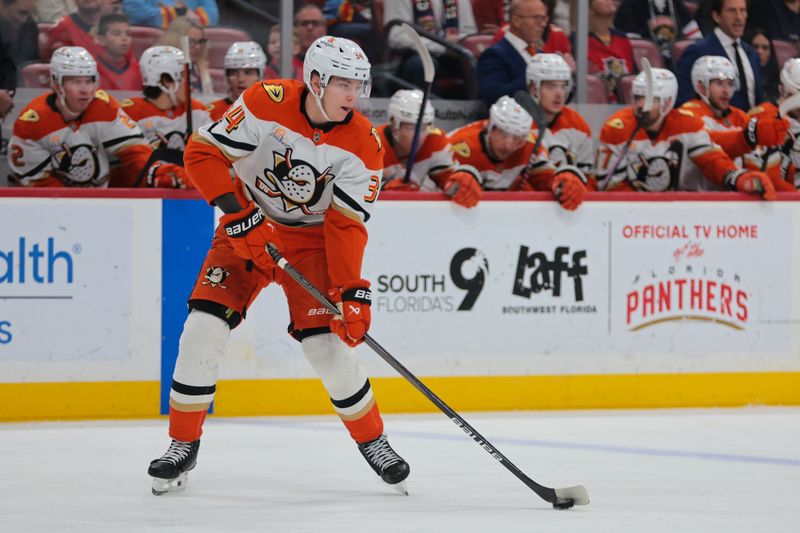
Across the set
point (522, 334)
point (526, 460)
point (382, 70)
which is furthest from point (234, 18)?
point (526, 460)

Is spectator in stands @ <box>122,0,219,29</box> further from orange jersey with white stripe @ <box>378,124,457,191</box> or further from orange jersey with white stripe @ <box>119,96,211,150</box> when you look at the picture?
orange jersey with white stripe @ <box>378,124,457,191</box>

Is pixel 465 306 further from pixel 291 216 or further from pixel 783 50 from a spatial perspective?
pixel 783 50

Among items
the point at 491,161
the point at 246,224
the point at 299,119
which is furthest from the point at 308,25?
the point at 246,224

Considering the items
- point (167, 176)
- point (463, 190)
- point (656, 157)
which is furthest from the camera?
point (656, 157)

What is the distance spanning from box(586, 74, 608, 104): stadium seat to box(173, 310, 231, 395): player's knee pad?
3.35 metres

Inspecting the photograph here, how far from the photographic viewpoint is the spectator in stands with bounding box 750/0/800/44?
6.93 m

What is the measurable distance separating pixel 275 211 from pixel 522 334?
1.82m

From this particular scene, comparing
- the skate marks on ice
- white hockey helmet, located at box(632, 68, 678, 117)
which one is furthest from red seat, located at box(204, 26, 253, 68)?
the skate marks on ice

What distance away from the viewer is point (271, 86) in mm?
3506

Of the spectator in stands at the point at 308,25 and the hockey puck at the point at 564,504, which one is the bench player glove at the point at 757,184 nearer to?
the spectator in stands at the point at 308,25

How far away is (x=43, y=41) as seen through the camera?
5.68 metres

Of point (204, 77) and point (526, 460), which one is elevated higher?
point (204, 77)

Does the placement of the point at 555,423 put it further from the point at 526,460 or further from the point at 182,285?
the point at 182,285

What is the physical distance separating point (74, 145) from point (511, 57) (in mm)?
2125
